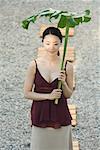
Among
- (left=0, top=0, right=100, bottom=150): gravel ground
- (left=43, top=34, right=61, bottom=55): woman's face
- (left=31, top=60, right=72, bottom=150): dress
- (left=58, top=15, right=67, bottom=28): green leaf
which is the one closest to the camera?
(left=58, top=15, right=67, bottom=28): green leaf

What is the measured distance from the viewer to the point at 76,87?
3578 mm

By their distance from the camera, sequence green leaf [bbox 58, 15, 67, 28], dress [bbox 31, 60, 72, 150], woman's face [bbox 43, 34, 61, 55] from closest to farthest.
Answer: green leaf [bbox 58, 15, 67, 28] → woman's face [bbox 43, 34, 61, 55] → dress [bbox 31, 60, 72, 150]

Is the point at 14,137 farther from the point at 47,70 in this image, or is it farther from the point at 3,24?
the point at 3,24

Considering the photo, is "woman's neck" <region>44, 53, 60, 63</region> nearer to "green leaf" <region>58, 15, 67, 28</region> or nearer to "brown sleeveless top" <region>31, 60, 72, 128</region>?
"brown sleeveless top" <region>31, 60, 72, 128</region>

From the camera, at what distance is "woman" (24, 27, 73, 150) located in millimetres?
2131

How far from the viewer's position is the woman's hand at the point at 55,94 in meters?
2.15

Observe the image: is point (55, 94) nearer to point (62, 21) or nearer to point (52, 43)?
point (52, 43)

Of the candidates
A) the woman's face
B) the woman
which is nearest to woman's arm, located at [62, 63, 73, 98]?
the woman

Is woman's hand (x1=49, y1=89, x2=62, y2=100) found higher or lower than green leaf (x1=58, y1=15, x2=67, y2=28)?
lower

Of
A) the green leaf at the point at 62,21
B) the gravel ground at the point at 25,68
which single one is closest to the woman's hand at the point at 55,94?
the green leaf at the point at 62,21

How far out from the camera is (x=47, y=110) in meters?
2.25

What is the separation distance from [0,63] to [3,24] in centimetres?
70

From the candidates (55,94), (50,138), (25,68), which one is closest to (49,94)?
(55,94)

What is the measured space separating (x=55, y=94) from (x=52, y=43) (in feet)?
0.79
